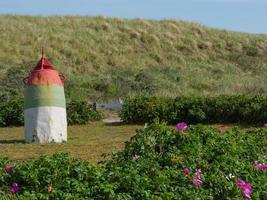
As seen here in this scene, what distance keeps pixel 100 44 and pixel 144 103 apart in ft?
68.4

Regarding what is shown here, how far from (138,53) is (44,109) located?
80.5 feet

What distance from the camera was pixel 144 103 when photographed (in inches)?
629

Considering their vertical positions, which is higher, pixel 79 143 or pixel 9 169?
pixel 9 169

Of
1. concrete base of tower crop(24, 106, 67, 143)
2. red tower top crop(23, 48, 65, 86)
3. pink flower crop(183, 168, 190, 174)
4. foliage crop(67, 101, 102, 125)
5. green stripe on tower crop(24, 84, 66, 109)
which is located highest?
red tower top crop(23, 48, 65, 86)

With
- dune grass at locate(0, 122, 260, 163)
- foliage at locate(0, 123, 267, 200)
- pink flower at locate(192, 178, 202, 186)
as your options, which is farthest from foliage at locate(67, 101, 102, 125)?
pink flower at locate(192, 178, 202, 186)

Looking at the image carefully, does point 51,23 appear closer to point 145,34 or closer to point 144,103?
point 145,34

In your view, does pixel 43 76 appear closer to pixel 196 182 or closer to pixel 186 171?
pixel 186 171

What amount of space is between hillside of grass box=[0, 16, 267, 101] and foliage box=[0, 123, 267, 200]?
55.0 feet

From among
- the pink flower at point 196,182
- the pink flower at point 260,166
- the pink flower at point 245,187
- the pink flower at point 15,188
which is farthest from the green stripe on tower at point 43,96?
the pink flower at point 245,187

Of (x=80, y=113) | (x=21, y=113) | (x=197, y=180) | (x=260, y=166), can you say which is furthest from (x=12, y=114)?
(x=197, y=180)

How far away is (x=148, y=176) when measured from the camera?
17.2ft

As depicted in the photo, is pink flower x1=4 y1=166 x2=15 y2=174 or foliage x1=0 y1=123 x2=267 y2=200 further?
pink flower x1=4 y1=166 x2=15 y2=174

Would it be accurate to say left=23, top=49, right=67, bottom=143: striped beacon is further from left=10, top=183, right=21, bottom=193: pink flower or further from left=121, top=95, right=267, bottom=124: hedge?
left=10, top=183, right=21, bottom=193: pink flower

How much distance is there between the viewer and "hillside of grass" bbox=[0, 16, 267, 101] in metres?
25.8
